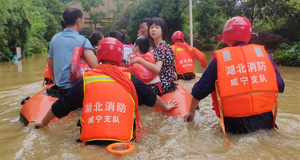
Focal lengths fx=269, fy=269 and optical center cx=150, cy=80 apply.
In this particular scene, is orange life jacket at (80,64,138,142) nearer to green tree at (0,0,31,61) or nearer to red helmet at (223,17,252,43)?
red helmet at (223,17,252,43)

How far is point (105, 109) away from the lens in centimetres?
222

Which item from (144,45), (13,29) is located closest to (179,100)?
(144,45)

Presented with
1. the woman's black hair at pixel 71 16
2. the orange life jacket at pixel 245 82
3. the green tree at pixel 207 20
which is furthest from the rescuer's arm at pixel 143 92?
the green tree at pixel 207 20

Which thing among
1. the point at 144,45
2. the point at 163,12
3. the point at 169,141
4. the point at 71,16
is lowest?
the point at 169,141

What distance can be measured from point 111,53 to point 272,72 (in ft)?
4.90

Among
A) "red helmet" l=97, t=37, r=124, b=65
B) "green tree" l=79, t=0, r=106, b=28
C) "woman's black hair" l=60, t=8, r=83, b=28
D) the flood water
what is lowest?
the flood water

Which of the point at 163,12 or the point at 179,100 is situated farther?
the point at 163,12

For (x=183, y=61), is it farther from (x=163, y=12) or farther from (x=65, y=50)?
(x=163, y=12)

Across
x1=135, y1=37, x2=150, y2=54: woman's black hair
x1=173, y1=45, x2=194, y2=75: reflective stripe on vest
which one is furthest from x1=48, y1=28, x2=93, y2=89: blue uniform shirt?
x1=173, y1=45, x2=194, y2=75: reflective stripe on vest

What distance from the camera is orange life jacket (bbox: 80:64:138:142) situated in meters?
2.20

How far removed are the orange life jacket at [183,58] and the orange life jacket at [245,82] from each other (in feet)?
12.7

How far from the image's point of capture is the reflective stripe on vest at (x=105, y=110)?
2.20m

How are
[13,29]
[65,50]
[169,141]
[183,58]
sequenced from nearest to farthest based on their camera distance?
[169,141]
[65,50]
[183,58]
[13,29]

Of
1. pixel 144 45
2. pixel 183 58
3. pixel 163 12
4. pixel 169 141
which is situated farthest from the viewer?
pixel 163 12
